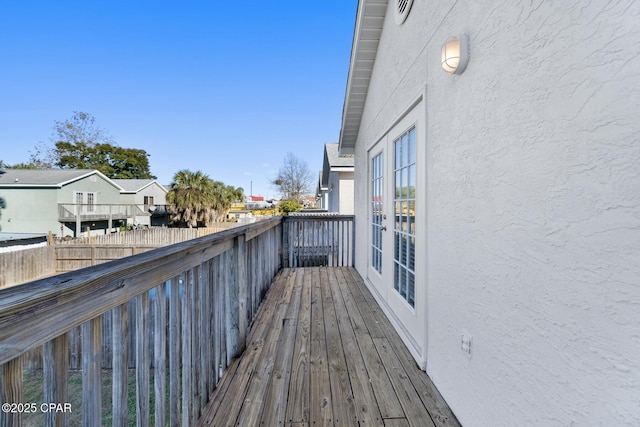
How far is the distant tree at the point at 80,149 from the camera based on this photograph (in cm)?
2986

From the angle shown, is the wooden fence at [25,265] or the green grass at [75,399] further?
the wooden fence at [25,265]

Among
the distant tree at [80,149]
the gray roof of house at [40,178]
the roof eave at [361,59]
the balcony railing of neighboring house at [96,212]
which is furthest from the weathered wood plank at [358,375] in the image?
the distant tree at [80,149]

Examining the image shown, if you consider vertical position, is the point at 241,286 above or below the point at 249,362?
above

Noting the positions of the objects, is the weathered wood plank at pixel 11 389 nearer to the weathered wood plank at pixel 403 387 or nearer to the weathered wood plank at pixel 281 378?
the weathered wood plank at pixel 281 378

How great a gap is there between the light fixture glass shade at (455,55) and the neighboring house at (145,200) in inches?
887

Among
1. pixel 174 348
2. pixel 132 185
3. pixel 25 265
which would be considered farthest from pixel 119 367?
pixel 132 185

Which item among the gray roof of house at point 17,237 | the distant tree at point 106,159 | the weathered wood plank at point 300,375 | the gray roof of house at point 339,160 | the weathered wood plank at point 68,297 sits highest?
the distant tree at point 106,159

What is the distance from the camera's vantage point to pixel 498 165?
1293 mm

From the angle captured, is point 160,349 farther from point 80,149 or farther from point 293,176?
point 80,149

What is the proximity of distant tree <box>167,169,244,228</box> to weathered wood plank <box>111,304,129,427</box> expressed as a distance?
701 inches

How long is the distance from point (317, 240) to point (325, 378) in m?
3.66

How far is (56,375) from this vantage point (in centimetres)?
74

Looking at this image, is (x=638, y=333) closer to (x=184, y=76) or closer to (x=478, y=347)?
(x=478, y=347)

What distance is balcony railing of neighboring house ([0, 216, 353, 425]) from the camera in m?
0.63
